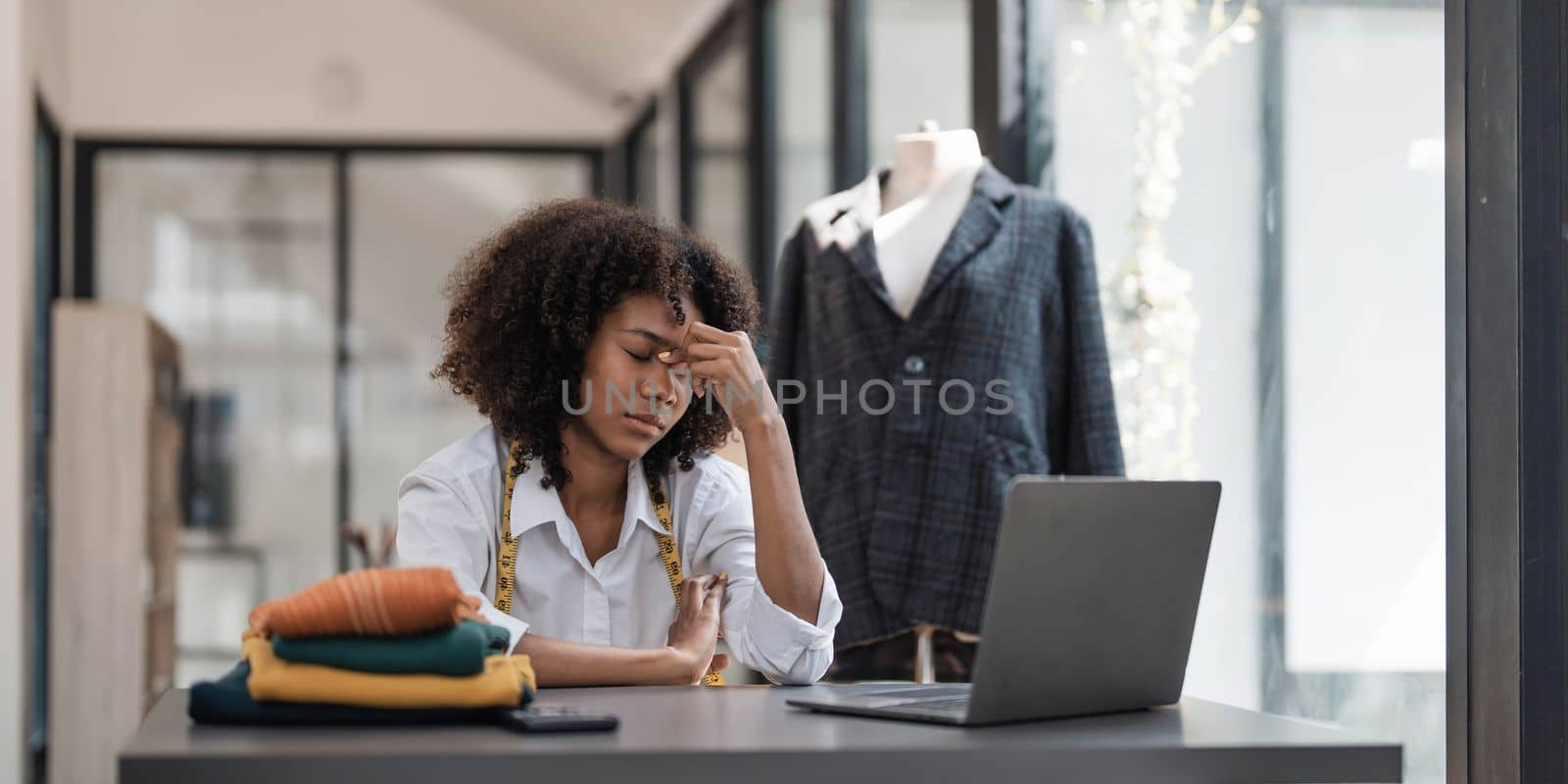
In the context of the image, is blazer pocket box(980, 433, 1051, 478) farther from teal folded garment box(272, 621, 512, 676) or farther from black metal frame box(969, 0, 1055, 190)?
teal folded garment box(272, 621, 512, 676)

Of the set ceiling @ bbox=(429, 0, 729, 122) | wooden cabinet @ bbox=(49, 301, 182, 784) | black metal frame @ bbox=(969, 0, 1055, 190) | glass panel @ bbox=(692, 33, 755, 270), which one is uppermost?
ceiling @ bbox=(429, 0, 729, 122)

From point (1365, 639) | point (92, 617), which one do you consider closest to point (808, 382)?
point (1365, 639)

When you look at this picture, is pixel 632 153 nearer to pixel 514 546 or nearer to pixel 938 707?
pixel 514 546

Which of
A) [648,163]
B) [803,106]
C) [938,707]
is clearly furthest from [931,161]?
[648,163]

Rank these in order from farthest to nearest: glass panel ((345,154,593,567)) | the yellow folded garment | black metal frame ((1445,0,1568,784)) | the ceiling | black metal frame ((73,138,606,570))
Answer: glass panel ((345,154,593,567)) → black metal frame ((73,138,606,570)) → the ceiling → black metal frame ((1445,0,1568,784)) → the yellow folded garment

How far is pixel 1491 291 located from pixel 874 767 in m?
1.15

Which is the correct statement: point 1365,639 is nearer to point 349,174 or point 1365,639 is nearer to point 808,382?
point 808,382

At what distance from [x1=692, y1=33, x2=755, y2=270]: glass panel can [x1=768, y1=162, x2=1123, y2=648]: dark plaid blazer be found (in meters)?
2.33

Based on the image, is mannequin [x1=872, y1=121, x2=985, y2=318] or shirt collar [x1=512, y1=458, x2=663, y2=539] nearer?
shirt collar [x1=512, y1=458, x2=663, y2=539]

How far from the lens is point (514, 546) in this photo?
1677 mm

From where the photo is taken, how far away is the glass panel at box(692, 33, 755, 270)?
5086 mm

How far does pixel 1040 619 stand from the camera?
1.15 m

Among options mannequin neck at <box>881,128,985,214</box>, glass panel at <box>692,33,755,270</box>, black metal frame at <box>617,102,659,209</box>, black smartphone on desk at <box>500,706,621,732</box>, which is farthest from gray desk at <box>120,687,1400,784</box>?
black metal frame at <box>617,102,659,209</box>

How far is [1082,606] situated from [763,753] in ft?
0.94
